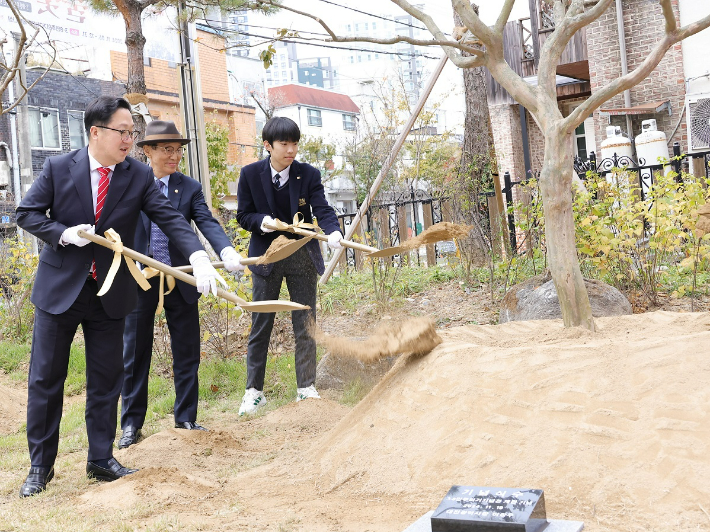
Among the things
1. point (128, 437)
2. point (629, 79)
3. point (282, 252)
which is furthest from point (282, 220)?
point (629, 79)

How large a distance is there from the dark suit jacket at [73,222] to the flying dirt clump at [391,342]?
3.48ft

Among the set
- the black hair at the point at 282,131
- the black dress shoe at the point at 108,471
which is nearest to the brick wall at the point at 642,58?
the black hair at the point at 282,131

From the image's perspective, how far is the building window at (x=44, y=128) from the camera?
24.4m

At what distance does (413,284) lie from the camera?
7.93m

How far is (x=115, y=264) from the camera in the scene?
3.71m

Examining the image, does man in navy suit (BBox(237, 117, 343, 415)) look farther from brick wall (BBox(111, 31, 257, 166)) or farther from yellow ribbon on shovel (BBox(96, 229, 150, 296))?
brick wall (BBox(111, 31, 257, 166))

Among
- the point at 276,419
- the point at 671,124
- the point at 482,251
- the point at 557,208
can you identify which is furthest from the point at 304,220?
the point at 671,124

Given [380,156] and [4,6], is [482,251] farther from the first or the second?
[4,6]

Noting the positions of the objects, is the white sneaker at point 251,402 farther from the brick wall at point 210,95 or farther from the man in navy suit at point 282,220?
the brick wall at point 210,95

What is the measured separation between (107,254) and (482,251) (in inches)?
195

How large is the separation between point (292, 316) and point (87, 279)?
5.58 feet

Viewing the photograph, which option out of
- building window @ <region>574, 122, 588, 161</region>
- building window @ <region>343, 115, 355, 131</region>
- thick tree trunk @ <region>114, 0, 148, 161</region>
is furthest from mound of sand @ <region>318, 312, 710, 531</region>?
building window @ <region>343, 115, 355, 131</region>

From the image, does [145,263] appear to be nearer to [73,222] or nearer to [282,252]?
[73,222]

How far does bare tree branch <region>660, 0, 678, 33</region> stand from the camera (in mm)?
3885
